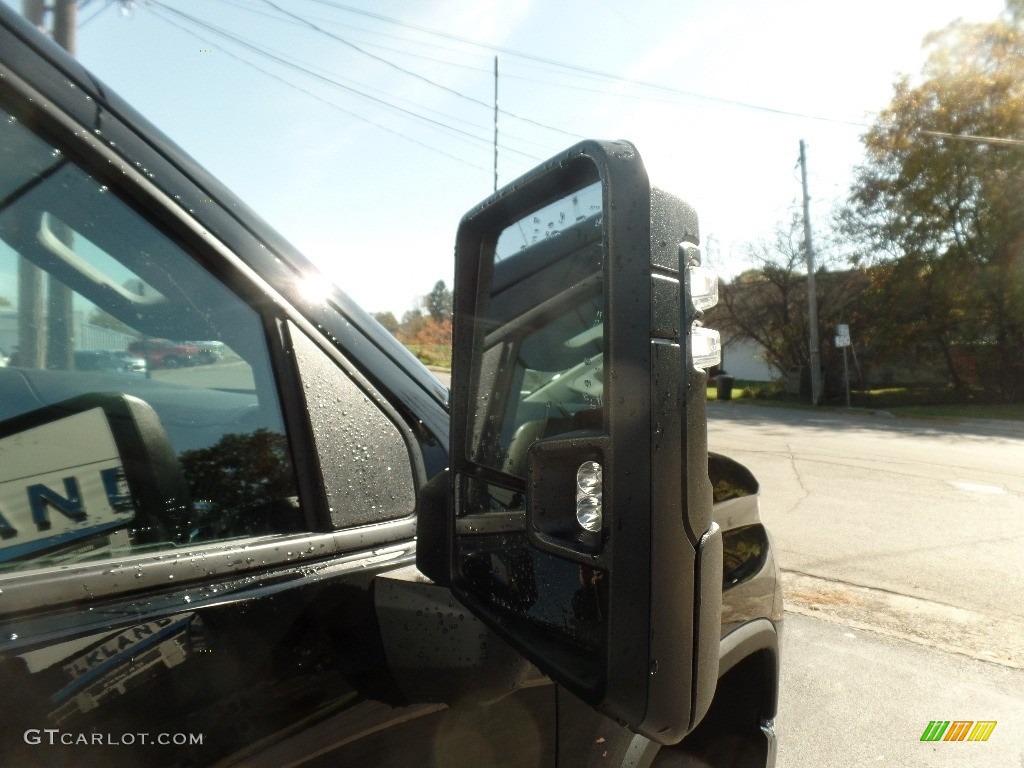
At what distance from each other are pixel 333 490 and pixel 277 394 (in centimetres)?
18

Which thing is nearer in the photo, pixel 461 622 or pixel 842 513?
pixel 461 622

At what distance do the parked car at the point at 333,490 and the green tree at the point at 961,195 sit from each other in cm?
2728

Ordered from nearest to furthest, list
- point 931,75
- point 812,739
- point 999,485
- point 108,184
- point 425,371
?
1. point 108,184
2. point 425,371
3. point 812,739
4. point 999,485
5. point 931,75

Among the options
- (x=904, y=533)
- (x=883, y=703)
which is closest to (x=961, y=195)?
(x=904, y=533)

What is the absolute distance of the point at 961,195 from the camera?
84.6 feet

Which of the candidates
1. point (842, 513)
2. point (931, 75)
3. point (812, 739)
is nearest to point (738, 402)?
point (931, 75)

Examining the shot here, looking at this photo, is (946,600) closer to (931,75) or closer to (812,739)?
(812,739)

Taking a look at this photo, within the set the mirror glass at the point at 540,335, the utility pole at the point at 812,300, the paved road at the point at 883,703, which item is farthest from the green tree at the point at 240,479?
the utility pole at the point at 812,300

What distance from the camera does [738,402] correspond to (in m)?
27.8

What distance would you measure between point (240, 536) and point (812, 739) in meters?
2.85

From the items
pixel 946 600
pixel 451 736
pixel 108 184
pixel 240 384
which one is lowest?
pixel 946 600

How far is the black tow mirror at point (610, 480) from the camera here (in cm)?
86

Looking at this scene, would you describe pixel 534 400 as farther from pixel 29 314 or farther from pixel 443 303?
pixel 443 303

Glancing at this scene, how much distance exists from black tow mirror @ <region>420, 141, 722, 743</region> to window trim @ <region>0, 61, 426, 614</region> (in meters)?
0.28
